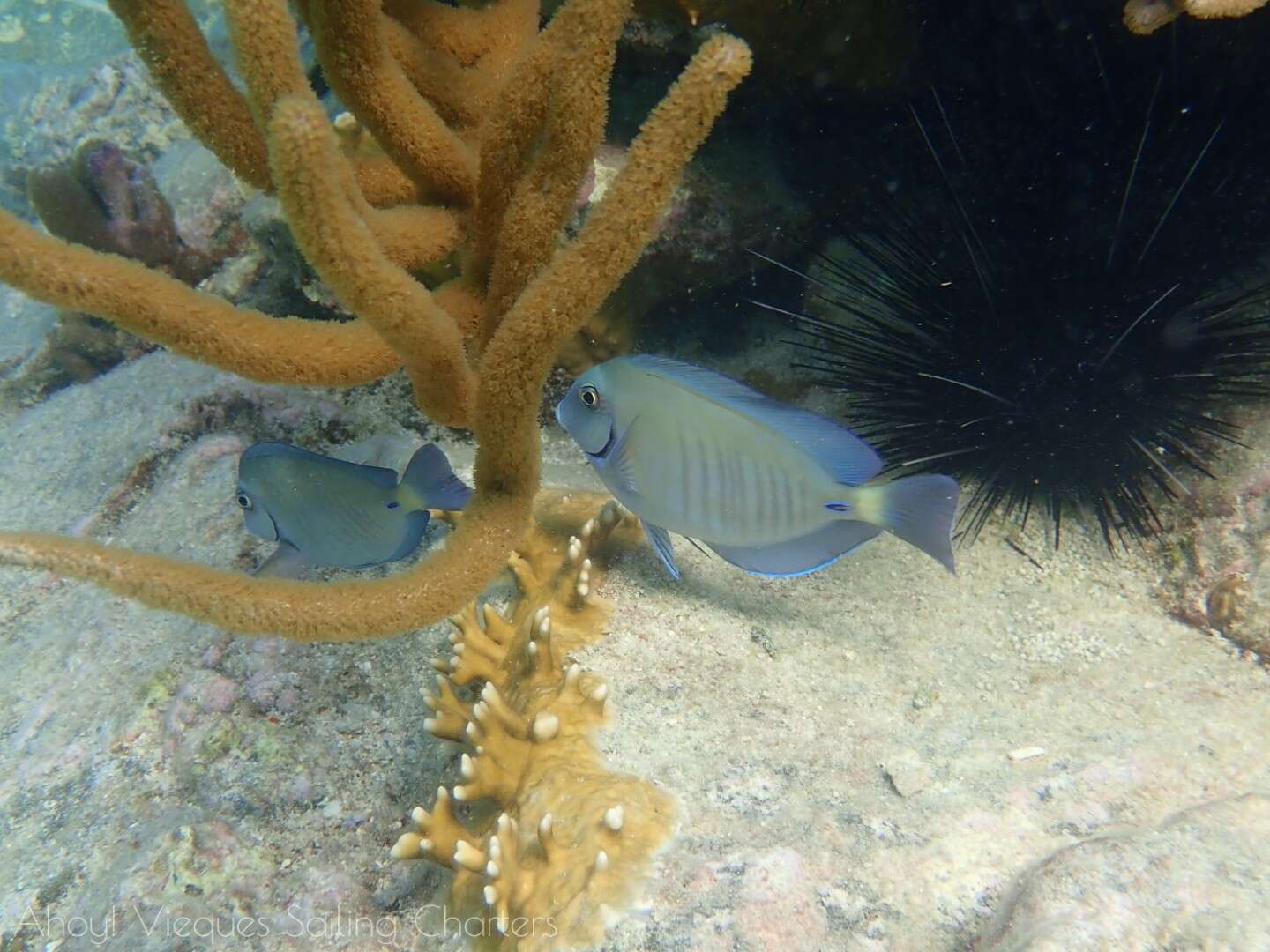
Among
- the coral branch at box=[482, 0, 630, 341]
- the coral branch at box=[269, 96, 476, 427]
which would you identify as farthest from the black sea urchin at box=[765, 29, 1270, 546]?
the coral branch at box=[269, 96, 476, 427]

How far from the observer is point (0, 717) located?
3334mm

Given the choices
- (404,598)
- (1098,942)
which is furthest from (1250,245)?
(404,598)

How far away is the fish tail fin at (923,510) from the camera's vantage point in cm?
208

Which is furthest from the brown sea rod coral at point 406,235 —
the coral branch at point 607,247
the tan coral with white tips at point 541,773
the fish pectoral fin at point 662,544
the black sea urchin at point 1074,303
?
the black sea urchin at point 1074,303

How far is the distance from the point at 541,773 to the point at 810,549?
106 cm

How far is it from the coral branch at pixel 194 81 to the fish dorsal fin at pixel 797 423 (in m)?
1.32

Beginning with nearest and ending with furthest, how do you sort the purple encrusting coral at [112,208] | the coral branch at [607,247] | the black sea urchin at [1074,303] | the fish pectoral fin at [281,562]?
the coral branch at [607,247]
the fish pectoral fin at [281,562]
the black sea urchin at [1074,303]
the purple encrusting coral at [112,208]

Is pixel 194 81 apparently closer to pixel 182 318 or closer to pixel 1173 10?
pixel 182 318

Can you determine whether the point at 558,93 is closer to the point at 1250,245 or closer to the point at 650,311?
the point at 650,311

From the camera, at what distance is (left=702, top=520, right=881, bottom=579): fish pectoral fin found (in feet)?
7.54

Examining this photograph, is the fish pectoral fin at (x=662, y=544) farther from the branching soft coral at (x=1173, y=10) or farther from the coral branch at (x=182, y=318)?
the branching soft coral at (x=1173, y=10)

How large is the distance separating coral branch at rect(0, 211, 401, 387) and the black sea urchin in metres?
2.40

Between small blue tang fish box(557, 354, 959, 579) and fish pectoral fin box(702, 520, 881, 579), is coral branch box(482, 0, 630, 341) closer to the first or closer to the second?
small blue tang fish box(557, 354, 959, 579)

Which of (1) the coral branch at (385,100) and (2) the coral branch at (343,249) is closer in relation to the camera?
(2) the coral branch at (343,249)
